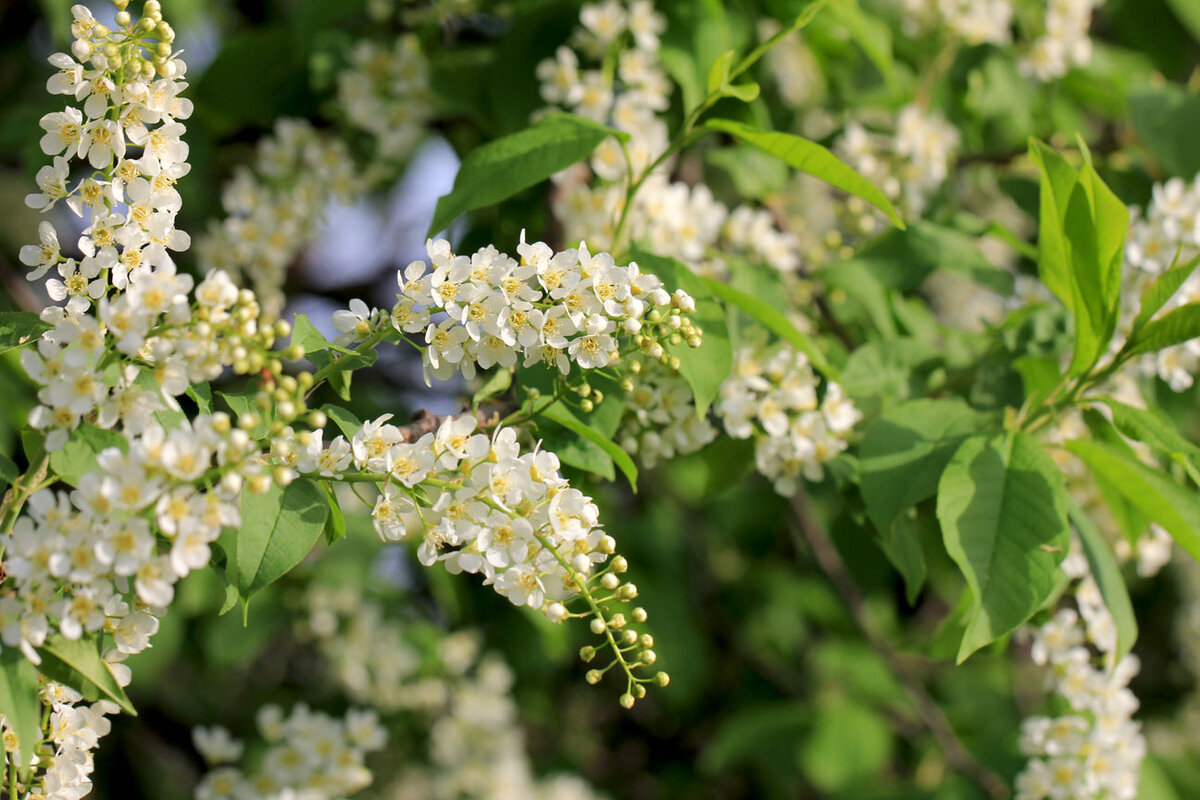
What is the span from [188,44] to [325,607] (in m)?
1.63

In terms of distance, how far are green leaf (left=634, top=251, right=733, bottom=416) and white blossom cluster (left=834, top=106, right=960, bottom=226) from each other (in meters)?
0.92

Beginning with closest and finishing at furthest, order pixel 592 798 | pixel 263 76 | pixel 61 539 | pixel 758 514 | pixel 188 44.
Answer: pixel 61 539, pixel 263 76, pixel 188 44, pixel 758 514, pixel 592 798

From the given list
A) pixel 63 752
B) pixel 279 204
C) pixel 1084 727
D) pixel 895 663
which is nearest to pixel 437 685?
pixel 895 663

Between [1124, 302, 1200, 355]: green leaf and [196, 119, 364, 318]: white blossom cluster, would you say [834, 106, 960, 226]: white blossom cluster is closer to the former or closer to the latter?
[1124, 302, 1200, 355]: green leaf

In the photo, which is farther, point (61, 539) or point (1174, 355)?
point (1174, 355)

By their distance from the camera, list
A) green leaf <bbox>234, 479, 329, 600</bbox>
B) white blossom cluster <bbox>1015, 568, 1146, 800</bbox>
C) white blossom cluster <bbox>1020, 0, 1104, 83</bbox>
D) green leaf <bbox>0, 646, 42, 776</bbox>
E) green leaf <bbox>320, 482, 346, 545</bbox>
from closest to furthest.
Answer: green leaf <bbox>0, 646, 42, 776</bbox>
green leaf <bbox>234, 479, 329, 600</bbox>
green leaf <bbox>320, 482, 346, 545</bbox>
white blossom cluster <bbox>1015, 568, 1146, 800</bbox>
white blossom cluster <bbox>1020, 0, 1104, 83</bbox>

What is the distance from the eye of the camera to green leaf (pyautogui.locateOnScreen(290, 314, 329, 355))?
3.74 feet

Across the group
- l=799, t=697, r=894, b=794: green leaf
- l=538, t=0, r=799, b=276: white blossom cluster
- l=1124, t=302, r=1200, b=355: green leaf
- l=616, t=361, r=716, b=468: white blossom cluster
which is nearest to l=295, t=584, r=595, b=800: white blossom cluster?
l=799, t=697, r=894, b=794: green leaf

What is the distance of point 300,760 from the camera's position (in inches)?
84.6

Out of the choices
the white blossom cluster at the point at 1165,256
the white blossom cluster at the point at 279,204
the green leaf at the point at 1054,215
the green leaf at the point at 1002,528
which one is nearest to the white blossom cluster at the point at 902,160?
the white blossom cluster at the point at 1165,256

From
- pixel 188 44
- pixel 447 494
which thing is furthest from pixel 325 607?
pixel 447 494

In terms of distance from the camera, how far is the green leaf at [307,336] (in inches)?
44.9

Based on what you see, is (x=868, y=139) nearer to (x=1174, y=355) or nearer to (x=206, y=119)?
(x=1174, y=355)

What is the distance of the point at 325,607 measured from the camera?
113 inches
